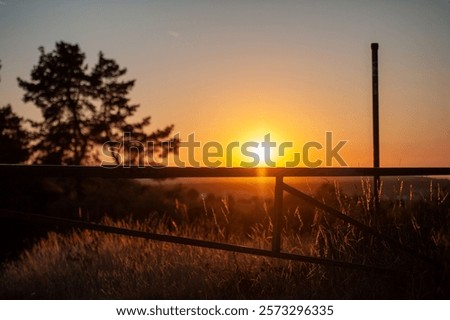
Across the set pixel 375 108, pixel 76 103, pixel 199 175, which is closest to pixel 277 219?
pixel 199 175

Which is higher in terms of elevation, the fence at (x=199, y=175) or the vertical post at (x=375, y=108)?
the vertical post at (x=375, y=108)

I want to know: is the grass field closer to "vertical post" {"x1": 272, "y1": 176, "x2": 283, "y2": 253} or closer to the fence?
the fence

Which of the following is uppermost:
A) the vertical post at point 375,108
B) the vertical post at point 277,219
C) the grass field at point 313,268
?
the vertical post at point 375,108

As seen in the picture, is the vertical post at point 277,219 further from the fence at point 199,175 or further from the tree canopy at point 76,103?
the tree canopy at point 76,103

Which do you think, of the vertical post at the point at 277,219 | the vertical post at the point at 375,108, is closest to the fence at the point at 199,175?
the vertical post at the point at 277,219

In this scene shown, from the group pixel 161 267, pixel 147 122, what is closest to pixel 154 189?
pixel 147 122

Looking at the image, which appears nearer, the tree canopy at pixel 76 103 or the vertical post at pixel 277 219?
the vertical post at pixel 277 219

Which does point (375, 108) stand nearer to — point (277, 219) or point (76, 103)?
Result: point (277, 219)

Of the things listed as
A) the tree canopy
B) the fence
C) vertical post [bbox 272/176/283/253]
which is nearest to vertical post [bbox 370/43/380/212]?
the fence

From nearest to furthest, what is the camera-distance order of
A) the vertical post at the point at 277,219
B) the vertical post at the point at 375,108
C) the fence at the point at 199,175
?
1. the fence at the point at 199,175
2. the vertical post at the point at 277,219
3. the vertical post at the point at 375,108

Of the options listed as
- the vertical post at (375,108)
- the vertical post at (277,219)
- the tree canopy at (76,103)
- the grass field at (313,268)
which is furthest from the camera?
the tree canopy at (76,103)
